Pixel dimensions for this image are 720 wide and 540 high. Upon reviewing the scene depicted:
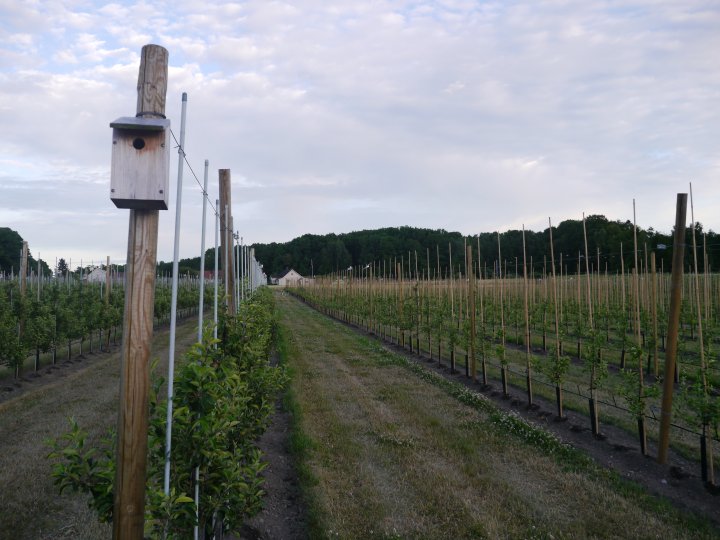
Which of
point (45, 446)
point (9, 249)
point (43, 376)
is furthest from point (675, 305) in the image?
point (9, 249)

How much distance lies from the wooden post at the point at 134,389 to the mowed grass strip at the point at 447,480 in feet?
7.66

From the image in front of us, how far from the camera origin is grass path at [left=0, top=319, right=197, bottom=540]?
4438 mm

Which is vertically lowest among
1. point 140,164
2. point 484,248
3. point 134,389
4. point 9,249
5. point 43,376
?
point 43,376

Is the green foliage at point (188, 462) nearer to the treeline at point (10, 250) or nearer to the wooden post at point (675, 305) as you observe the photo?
the wooden post at point (675, 305)

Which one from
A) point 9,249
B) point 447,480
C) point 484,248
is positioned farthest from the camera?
point 9,249

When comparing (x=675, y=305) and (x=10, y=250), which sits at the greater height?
(x=10, y=250)

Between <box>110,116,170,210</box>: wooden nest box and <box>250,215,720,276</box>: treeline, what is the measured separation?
899cm

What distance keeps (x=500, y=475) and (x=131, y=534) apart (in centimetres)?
426

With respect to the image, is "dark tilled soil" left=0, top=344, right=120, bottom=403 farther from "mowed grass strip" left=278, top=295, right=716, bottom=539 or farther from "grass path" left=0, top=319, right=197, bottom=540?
"mowed grass strip" left=278, top=295, right=716, bottom=539

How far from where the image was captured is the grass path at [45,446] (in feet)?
14.6

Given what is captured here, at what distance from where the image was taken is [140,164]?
2525mm

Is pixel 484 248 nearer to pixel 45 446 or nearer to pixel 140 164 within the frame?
pixel 45 446

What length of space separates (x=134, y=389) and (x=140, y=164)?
1.09 m

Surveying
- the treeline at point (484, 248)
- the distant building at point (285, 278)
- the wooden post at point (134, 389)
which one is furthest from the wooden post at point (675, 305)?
the distant building at point (285, 278)
